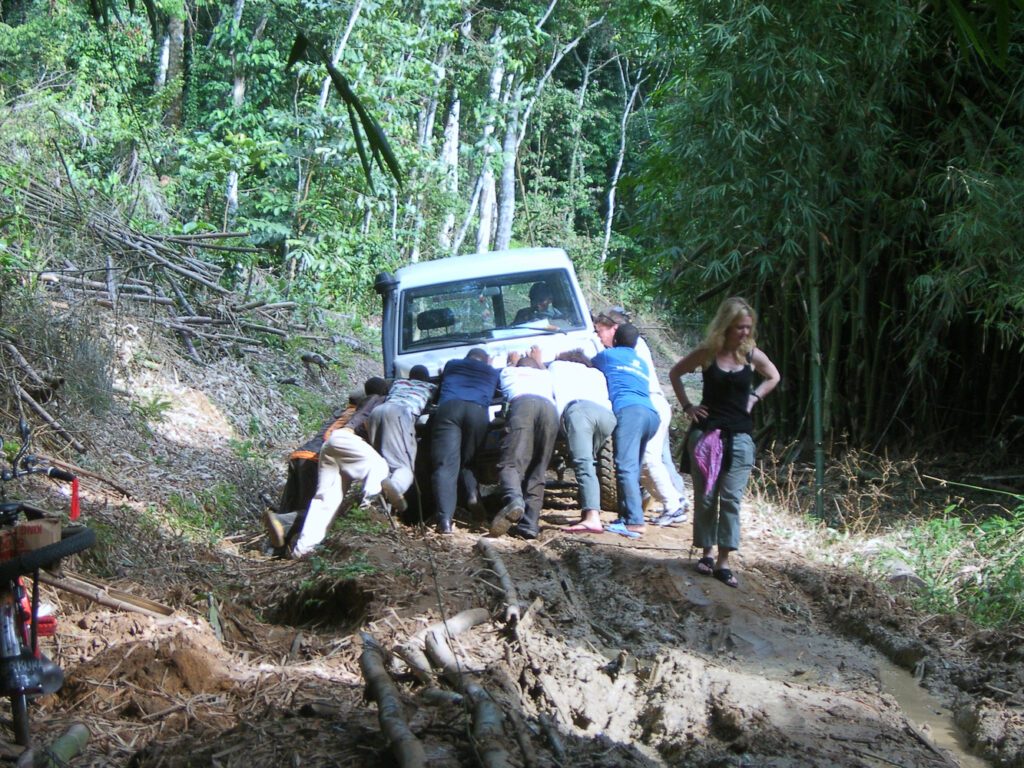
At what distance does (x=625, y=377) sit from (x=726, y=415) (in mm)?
1942

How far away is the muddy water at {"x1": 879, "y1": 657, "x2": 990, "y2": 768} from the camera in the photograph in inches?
178

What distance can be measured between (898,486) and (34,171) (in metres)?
9.24

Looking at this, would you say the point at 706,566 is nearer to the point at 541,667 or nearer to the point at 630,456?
the point at 630,456

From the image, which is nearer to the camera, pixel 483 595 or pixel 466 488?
pixel 483 595

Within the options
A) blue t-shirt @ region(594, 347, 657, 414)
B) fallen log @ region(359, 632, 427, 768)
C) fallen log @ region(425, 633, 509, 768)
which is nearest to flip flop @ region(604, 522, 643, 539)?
blue t-shirt @ region(594, 347, 657, 414)

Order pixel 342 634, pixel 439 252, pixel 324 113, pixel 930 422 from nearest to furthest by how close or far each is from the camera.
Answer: pixel 342 634 → pixel 930 422 → pixel 324 113 → pixel 439 252

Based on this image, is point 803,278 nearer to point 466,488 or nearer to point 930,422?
point 930,422

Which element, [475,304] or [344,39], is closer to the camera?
[475,304]

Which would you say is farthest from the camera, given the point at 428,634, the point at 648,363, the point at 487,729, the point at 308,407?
the point at 308,407

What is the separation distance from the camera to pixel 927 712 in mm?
4992

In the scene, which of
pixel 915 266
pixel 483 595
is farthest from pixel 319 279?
pixel 483 595

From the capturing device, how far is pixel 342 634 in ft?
18.2

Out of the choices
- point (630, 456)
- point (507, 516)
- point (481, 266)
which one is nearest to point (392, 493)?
point (507, 516)

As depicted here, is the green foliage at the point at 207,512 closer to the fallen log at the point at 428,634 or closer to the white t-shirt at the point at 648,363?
the fallen log at the point at 428,634
